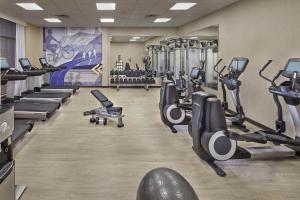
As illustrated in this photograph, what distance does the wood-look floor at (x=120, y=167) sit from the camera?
115 inches

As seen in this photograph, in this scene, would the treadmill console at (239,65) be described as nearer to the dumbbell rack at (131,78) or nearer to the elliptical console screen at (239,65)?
the elliptical console screen at (239,65)

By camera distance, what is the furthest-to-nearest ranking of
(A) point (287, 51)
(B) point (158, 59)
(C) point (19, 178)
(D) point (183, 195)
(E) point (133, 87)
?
(B) point (158, 59)
(E) point (133, 87)
(A) point (287, 51)
(C) point (19, 178)
(D) point (183, 195)

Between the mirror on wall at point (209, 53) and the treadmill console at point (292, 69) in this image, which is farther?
the mirror on wall at point (209, 53)

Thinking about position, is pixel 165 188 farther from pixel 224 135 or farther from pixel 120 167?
pixel 120 167

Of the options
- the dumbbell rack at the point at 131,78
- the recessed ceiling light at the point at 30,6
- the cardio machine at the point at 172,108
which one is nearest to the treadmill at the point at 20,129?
the cardio machine at the point at 172,108

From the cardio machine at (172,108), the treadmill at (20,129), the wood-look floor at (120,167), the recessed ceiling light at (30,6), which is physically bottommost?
the wood-look floor at (120,167)

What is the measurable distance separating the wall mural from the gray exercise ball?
1246 cm

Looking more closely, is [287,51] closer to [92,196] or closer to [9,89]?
[92,196]

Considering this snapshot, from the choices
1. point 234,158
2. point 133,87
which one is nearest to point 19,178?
point 234,158

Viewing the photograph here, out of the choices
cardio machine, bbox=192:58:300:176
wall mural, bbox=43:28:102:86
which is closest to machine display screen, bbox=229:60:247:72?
cardio machine, bbox=192:58:300:176

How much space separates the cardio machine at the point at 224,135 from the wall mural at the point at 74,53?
32.3 feet

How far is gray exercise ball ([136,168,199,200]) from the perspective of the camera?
84 centimetres

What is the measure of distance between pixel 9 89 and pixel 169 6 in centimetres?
399

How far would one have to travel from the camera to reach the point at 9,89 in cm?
686
